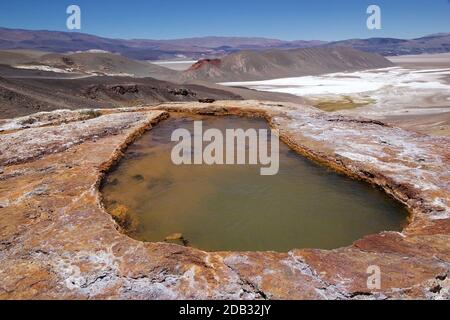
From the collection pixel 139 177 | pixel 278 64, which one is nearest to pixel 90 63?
pixel 278 64

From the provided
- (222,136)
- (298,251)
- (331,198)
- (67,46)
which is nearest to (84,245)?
(298,251)

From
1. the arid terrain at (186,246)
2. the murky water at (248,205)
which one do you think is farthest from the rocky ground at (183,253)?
the murky water at (248,205)

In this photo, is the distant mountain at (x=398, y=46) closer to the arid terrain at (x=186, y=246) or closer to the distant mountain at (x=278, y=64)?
the distant mountain at (x=278, y=64)

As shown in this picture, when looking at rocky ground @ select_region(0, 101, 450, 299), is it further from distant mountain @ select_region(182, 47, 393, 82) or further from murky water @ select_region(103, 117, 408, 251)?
distant mountain @ select_region(182, 47, 393, 82)

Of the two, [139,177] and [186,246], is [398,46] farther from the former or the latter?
[186,246]

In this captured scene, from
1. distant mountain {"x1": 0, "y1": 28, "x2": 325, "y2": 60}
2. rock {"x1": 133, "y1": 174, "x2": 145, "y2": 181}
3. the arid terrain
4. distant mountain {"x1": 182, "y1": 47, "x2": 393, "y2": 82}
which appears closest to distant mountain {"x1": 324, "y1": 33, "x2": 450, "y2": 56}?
distant mountain {"x1": 0, "y1": 28, "x2": 325, "y2": 60}
